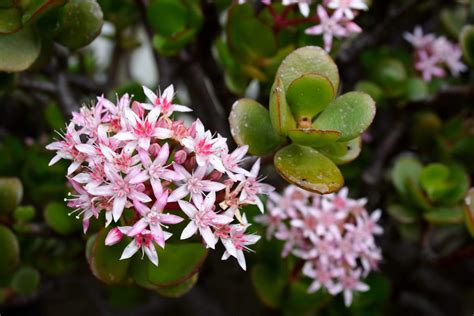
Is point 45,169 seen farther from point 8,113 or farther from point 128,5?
point 8,113

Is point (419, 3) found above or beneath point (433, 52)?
above

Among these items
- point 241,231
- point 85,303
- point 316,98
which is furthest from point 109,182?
point 85,303

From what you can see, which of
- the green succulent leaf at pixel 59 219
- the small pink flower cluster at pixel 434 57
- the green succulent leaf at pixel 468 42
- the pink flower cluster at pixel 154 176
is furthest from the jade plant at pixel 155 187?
the small pink flower cluster at pixel 434 57

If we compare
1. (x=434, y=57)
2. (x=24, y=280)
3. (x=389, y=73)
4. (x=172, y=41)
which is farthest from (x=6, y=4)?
(x=434, y=57)

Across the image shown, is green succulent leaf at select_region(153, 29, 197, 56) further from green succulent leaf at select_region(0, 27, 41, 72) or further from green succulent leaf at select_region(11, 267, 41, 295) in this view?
green succulent leaf at select_region(11, 267, 41, 295)

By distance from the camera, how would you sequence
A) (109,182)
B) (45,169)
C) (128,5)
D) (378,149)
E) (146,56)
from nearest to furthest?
(109,182), (45,169), (128,5), (378,149), (146,56)

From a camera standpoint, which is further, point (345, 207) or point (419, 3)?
point (419, 3)

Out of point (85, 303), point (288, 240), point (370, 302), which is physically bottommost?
point (85, 303)

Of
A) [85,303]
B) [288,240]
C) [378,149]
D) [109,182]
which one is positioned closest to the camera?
[109,182]
